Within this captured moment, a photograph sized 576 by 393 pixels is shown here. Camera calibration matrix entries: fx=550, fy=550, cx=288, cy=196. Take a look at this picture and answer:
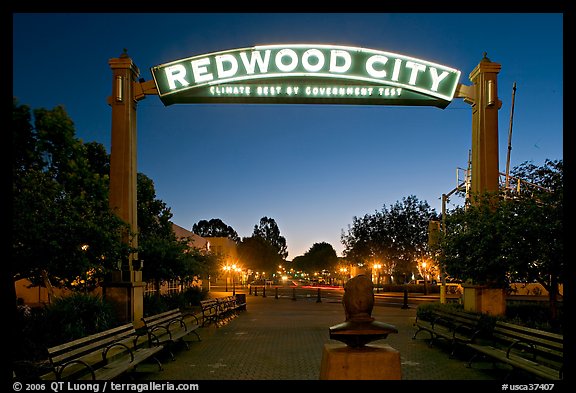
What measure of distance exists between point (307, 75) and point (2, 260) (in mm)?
10671

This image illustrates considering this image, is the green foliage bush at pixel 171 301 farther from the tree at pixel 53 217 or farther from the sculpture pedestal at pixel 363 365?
the sculpture pedestal at pixel 363 365

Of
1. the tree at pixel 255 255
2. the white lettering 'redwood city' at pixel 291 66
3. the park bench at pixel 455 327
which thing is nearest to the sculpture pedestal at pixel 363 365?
the park bench at pixel 455 327

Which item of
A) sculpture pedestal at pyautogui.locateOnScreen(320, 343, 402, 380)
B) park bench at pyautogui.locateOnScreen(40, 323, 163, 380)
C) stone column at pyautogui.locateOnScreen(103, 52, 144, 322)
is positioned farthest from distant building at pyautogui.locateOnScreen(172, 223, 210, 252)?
sculpture pedestal at pyautogui.locateOnScreen(320, 343, 402, 380)

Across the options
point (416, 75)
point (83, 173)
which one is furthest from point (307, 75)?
point (83, 173)

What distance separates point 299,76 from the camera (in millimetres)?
16594

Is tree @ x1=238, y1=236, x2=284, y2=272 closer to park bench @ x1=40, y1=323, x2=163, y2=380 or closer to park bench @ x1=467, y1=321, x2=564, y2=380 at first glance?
park bench @ x1=40, y1=323, x2=163, y2=380

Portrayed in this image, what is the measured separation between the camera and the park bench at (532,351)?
8394mm

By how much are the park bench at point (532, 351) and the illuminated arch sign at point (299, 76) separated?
27.8 ft

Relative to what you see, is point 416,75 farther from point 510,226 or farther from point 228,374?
point 228,374

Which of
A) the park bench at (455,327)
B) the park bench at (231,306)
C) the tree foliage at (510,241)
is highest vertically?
the tree foliage at (510,241)

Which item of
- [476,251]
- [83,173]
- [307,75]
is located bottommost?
[476,251]

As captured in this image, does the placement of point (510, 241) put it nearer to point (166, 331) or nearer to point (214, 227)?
point (166, 331)

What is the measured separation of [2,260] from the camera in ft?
27.4

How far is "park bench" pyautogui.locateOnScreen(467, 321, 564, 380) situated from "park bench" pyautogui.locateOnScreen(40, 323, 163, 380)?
6189 millimetres
